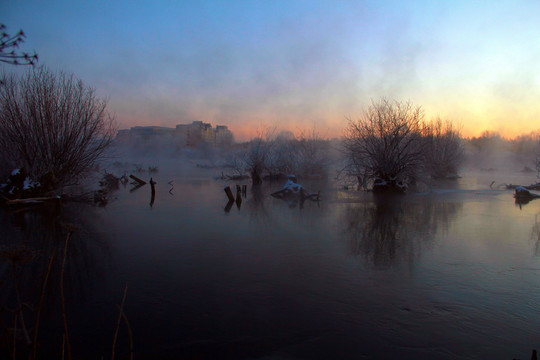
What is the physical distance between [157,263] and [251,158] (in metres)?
23.4

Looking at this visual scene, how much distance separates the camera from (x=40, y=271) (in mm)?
6008

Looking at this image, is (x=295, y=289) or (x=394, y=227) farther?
(x=394, y=227)

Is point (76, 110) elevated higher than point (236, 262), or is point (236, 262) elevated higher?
point (76, 110)

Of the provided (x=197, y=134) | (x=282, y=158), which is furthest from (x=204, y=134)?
(x=282, y=158)

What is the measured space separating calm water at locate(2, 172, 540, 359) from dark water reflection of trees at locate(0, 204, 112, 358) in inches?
1.9

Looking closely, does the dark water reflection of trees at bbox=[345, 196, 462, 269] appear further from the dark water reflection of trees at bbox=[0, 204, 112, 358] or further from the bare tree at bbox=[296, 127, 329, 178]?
the bare tree at bbox=[296, 127, 329, 178]

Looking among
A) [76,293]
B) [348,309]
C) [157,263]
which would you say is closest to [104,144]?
[157,263]

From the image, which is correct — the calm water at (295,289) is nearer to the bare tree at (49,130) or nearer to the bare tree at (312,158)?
the bare tree at (49,130)

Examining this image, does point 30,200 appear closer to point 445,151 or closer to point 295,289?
point 295,289

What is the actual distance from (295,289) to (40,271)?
4354 millimetres

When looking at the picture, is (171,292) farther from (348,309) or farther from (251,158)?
(251,158)

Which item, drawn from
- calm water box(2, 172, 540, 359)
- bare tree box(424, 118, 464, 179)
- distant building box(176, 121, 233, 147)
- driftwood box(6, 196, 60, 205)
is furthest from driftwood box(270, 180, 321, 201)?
distant building box(176, 121, 233, 147)

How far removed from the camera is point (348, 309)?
15.2 feet

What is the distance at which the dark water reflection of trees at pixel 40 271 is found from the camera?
246 cm
